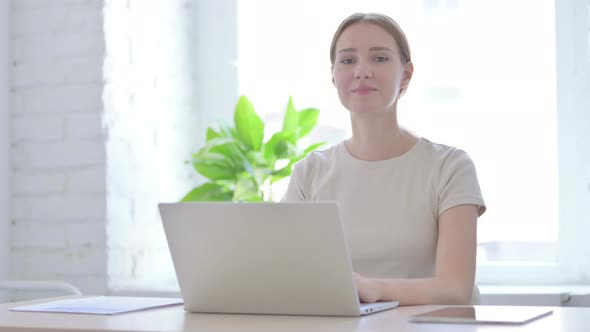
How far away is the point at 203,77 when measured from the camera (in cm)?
339

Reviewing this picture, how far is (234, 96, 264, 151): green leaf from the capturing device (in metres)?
2.93

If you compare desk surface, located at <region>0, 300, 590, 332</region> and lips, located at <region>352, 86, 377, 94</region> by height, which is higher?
lips, located at <region>352, 86, 377, 94</region>

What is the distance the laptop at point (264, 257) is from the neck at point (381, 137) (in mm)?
694

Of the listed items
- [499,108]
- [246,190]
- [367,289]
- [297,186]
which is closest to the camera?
[367,289]

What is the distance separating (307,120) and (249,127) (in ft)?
0.67

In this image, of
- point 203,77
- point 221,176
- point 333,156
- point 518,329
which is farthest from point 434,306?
point 203,77

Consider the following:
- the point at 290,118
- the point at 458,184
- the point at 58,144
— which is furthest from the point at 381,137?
the point at 58,144

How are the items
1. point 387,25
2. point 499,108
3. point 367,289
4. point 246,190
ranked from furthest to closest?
point 499,108
point 246,190
point 387,25
point 367,289

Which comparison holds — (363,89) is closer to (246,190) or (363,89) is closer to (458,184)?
(458,184)

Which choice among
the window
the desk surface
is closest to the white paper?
the desk surface

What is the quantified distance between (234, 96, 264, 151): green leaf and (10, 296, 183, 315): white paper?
1.26 m

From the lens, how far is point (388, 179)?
6.66ft

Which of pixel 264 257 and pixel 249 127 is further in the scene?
pixel 249 127

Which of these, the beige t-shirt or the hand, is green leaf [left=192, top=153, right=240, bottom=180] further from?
the hand
